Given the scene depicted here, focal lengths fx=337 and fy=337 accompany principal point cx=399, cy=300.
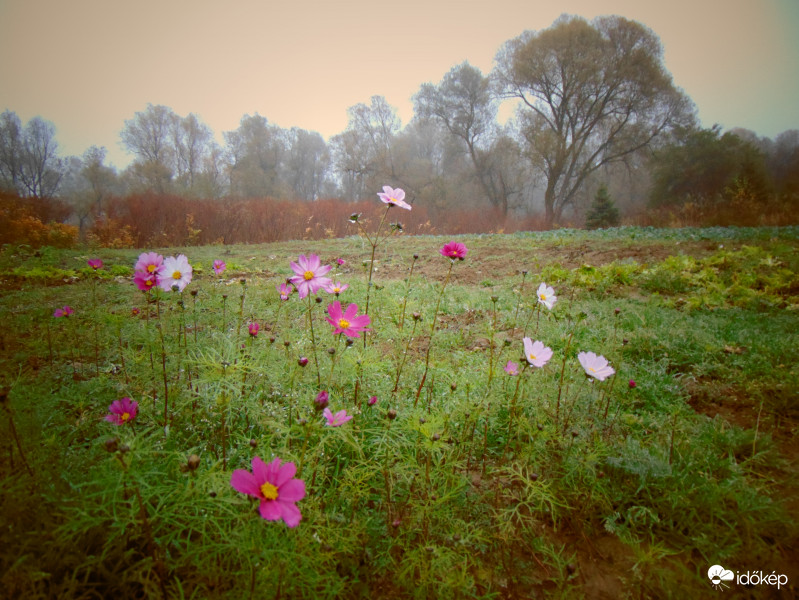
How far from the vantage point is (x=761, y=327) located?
2709mm

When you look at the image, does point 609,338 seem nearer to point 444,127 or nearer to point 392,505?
point 392,505

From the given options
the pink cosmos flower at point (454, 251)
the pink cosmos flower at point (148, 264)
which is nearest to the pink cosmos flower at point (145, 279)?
the pink cosmos flower at point (148, 264)

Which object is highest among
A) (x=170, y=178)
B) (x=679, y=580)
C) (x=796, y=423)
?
(x=170, y=178)

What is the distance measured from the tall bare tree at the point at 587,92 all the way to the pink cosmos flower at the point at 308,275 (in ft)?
66.8

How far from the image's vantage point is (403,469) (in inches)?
46.4

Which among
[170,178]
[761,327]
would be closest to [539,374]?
[761,327]

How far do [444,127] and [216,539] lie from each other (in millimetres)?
26557

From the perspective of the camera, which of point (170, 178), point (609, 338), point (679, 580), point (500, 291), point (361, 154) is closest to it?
point (679, 580)

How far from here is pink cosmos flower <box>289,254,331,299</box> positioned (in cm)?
129

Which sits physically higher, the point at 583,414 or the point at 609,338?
the point at 609,338

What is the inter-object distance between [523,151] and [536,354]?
22269 millimetres

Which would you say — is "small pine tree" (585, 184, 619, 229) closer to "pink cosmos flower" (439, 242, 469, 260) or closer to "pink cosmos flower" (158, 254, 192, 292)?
"pink cosmos flower" (439, 242, 469, 260)

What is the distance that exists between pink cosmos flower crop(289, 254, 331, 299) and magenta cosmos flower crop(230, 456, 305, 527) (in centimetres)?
69

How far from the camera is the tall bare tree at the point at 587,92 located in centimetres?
1773
